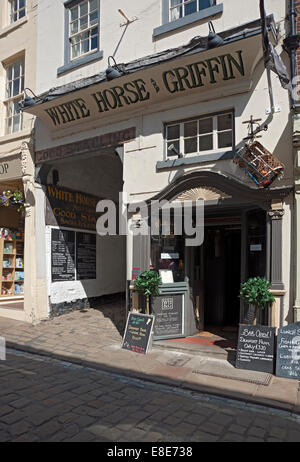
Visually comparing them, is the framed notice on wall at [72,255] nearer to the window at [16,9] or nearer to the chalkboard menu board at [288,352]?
the chalkboard menu board at [288,352]

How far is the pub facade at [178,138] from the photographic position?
18.9ft

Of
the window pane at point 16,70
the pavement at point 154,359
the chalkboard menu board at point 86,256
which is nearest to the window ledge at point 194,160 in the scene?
the pavement at point 154,359

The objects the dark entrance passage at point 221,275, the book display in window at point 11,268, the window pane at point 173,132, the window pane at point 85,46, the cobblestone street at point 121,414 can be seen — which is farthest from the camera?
the book display in window at point 11,268

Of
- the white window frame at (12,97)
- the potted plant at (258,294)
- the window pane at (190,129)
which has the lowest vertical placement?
the potted plant at (258,294)

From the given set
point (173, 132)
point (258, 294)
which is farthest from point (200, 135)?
point (258, 294)

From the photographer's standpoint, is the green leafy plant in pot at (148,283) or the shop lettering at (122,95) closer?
the green leafy plant in pot at (148,283)

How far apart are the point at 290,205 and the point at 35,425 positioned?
4.68 meters

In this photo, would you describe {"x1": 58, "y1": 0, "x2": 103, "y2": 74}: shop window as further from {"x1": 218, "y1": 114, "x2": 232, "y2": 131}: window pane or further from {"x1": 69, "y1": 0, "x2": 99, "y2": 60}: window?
{"x1": 218, "y1": 114, "x2": 232, "y2": 131}: window pane

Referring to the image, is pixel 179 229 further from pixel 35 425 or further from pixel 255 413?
pixel 35 425

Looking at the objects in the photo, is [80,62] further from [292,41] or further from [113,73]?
[292,41]

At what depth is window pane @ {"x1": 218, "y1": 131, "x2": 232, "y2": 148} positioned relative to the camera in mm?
6322

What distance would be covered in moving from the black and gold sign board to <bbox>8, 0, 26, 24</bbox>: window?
5252mm

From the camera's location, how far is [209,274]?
842 cm
